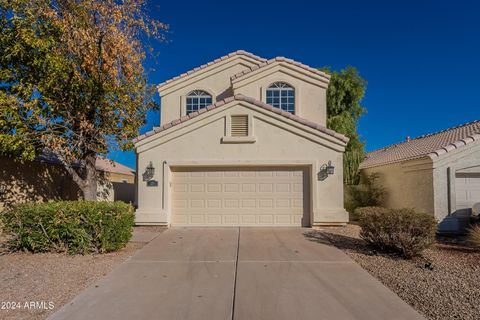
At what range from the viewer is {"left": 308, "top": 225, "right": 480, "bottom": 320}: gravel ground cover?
177 inches

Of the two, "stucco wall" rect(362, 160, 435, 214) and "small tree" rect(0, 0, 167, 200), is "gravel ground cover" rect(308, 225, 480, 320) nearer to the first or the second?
"stucco wall" rect(362, 160, 435, 214)

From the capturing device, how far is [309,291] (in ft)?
16.5

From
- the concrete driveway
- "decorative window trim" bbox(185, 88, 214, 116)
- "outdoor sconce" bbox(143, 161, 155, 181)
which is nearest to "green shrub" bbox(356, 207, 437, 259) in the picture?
the concrete driveway

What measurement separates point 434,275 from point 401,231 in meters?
1.30

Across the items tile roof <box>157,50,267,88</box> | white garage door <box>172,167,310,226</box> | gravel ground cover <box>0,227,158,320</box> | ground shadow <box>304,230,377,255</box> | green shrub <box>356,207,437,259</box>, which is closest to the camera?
gravel ground cover <box>0,227,158,320</box>

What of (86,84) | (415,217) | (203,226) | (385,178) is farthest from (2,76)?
(385,178)

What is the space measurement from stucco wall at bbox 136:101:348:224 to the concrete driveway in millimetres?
3229

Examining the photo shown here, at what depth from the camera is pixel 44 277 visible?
224 inches

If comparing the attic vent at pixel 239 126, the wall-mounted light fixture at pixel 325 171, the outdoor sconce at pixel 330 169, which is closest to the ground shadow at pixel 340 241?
the wall-mounted light fixture at pixel 325 171

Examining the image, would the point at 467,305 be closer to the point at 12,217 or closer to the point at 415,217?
Result: the point at 415,217

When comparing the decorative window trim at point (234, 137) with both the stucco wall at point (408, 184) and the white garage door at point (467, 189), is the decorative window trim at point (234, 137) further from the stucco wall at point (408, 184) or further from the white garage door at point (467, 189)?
the white garage door at point (467, 189)

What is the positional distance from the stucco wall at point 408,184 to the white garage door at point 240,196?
4496 millimetres

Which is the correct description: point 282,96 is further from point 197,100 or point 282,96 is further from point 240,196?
point 240,196

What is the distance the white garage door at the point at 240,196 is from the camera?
433 inches
